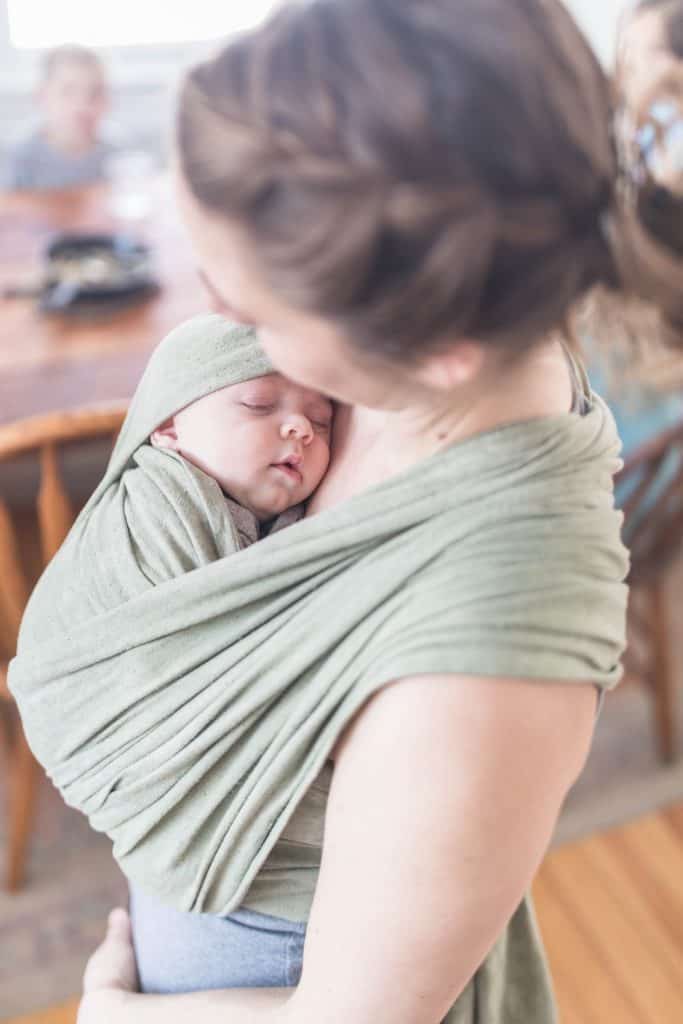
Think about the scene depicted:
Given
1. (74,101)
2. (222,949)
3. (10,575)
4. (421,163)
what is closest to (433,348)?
(421,163)

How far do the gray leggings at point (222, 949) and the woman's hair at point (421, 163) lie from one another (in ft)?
1.31

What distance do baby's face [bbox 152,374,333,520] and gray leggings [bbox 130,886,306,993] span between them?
0.27 meters

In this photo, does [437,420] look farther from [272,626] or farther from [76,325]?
[76,325]

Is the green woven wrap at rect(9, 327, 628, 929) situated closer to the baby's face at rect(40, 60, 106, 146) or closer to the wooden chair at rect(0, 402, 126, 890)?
the wooden chair at rect(0, 402, 126, 890)

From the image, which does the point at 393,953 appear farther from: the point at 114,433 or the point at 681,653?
the point at 681,653

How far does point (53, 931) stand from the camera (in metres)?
1.45

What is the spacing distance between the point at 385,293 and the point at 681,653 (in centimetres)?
172

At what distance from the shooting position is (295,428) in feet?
1.82

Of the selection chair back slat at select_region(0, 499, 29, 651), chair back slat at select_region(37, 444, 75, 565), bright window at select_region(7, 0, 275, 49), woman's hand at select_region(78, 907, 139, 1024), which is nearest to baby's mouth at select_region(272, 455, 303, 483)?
chair back slat at select_region(37, 444, 75, 565)

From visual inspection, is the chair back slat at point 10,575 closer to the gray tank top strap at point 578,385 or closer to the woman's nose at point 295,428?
the woman's nose at point 295,428

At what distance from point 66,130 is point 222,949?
2183 millimetres

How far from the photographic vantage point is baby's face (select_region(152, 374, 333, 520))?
546mm

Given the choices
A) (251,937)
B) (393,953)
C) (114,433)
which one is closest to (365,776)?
(393,953)

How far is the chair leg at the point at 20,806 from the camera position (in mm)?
1239
